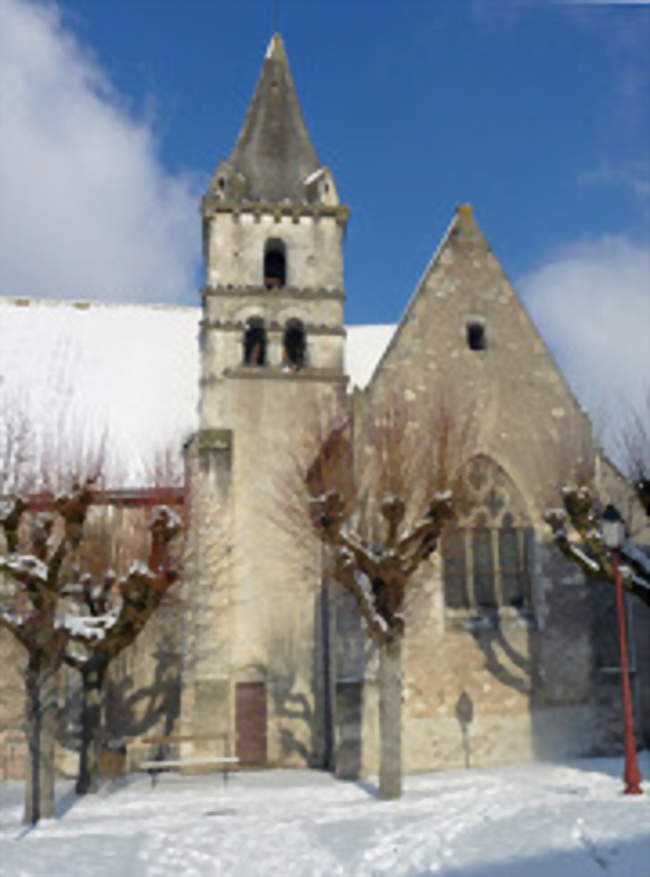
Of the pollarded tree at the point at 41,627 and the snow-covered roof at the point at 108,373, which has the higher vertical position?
the snow-covered roof at the point at 108,373

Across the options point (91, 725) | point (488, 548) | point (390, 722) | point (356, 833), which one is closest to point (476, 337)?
point (488, 548)

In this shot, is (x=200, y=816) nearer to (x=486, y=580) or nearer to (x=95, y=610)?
(x=95, y=610)

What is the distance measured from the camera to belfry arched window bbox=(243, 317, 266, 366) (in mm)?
20350

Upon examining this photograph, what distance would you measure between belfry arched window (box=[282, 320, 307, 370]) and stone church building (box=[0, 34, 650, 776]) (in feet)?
0.17

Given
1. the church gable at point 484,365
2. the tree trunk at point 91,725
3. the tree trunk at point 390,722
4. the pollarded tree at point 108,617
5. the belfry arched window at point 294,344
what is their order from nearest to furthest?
1. the tree trunk at point 390,722
2. the pollarded tree at point 108,617
3. the tree trunk at point 91,725
4. the church gable at point 484,365
5. the belfry arched window at point 294,344

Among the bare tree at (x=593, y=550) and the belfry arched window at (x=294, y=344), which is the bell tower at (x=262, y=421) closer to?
the belfry arched window at (x=294, y=344)

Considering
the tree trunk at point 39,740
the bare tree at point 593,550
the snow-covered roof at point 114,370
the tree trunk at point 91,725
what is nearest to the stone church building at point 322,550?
the snow-covered roof at point 114,370

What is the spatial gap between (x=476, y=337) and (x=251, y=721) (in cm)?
887

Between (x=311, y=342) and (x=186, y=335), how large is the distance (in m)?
4.70

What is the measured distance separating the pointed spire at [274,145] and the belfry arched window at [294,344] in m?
3.39

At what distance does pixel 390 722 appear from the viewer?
1191 centimetres

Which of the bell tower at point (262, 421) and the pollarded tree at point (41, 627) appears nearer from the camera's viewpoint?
the pollarded tree at point (41, 627)

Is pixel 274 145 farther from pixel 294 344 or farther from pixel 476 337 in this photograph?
pixel 476 337

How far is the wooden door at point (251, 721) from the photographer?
55.9 ft
